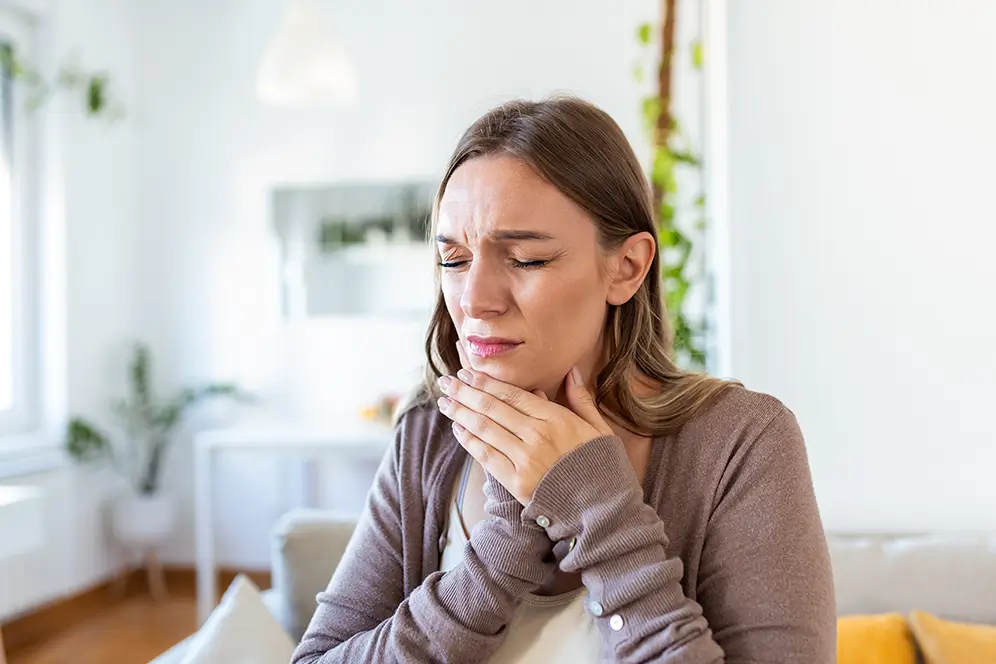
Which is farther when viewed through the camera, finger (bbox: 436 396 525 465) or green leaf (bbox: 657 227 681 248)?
green leaf (bbox: 657 227 681 248)

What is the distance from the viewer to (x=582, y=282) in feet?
3.57

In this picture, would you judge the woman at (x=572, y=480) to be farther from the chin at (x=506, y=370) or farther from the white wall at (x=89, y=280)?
the white wall at (x=89, y=280)

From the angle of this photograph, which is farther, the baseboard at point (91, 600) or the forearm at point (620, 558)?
the baseboard at point (91, 600)

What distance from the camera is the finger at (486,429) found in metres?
1.06

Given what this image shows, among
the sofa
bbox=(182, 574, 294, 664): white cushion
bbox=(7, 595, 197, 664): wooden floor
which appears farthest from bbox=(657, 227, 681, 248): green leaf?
bbox=(7, 595, 197, 664): wooden floor

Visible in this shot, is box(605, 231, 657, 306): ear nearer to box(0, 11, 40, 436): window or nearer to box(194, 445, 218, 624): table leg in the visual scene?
box(194, 445, 218, 624): table leg

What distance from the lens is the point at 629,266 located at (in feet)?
3.79

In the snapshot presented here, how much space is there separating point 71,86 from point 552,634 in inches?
154

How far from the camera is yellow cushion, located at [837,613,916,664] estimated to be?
4.76ft

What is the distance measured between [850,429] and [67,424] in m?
3.37

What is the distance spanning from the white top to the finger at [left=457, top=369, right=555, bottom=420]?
21 centimetres

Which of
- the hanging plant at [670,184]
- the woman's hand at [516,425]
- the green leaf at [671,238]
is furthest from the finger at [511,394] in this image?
the green leaf at [671,238]

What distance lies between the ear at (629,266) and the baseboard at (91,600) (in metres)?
3.45

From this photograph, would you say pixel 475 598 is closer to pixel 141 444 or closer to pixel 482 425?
pixel 482 425
